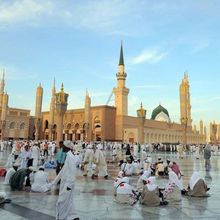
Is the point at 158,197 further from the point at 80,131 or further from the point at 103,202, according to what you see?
the point at 80,131

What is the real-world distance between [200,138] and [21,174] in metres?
66.7

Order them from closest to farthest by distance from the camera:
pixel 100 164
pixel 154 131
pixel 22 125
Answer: pixel 100 164
pixel 22 125
pixel 154 131

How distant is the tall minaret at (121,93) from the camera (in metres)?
51.9

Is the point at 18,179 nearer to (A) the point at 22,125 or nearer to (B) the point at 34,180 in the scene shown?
(B) the point at 34,180

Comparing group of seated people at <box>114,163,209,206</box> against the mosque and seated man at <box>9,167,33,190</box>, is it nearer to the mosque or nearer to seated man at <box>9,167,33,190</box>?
seated man at <box>9,167,33,190</box>

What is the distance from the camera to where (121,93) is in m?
53.5

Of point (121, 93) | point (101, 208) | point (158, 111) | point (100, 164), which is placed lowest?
point (101, 208)

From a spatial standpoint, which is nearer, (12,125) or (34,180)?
(34,180)

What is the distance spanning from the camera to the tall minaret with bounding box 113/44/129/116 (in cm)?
5191

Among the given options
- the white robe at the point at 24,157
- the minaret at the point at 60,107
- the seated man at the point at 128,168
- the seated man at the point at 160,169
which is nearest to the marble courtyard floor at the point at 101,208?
the seated man at the point at 128,168

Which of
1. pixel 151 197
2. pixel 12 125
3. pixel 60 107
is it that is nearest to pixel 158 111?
pixel 12 125

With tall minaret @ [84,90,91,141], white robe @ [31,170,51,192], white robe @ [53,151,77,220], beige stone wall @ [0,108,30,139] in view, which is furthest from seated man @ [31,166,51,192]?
beige stone wall @ [0,108,30,139]

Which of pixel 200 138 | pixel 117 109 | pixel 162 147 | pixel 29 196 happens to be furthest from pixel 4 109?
pixel 200 138

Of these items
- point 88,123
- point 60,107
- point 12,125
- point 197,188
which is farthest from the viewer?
point 12,125
